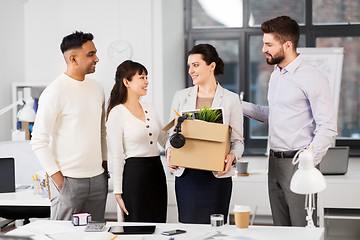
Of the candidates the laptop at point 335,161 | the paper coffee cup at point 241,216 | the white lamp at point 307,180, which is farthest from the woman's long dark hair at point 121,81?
the laptop at point 335,161

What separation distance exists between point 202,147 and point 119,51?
10.8 ft

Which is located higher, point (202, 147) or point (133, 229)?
point (202, 147)

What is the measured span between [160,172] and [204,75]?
623 millimetres

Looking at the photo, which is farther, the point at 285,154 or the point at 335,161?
the point at 335,161

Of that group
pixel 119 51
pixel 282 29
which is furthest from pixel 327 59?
pixel 282 29

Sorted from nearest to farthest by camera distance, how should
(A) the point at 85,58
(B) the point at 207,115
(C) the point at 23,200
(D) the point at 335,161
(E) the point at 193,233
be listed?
(E) the point at 193,233 → (B) the point at 207,115 → (A) the point at 85,58 → (C) the point at 23,200 → (D) the point at 335,161

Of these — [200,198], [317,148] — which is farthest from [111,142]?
[317,148]

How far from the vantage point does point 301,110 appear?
3074 mm

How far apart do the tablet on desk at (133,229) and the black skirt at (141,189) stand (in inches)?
23.4

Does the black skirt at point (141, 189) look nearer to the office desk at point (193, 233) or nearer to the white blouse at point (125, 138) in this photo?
the white blouse at point (125, 138)

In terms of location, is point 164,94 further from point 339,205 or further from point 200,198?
point 200,198

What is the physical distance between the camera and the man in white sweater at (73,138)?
3117mm

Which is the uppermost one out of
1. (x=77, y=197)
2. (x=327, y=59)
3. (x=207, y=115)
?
(x=327, y=59)

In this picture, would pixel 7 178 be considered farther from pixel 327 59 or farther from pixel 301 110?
pixel 327 59
